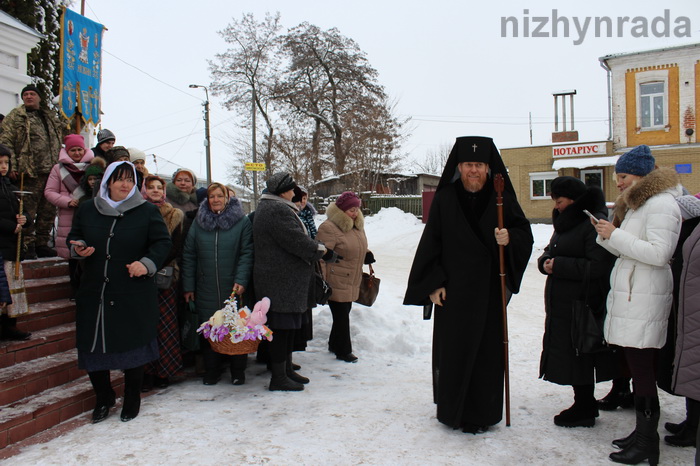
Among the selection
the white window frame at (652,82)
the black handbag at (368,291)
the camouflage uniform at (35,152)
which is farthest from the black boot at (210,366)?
the white window frame at (652,82)

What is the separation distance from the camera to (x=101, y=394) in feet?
11.9

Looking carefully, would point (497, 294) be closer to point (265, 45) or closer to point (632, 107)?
point (632, 107)

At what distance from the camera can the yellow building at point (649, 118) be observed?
22.1 metres

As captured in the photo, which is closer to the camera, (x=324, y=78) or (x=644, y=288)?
(x=644, y=288)

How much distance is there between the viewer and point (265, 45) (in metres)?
30.8

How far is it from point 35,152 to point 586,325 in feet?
19.9

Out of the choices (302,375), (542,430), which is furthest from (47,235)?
(542,430)

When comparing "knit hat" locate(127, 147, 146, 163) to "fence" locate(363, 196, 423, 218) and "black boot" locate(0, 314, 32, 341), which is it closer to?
"black boot" locate(0, 314, 32, 341)

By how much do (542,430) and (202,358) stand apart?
3021 mm

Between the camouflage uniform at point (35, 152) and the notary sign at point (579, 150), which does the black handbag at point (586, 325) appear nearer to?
the camouflage uniform at point (35, 152)

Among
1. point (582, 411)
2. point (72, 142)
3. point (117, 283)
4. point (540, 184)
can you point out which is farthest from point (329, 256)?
point (540, 184)

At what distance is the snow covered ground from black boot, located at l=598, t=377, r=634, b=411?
7 cm

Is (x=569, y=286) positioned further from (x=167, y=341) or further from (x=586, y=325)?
(x=167, y=341)

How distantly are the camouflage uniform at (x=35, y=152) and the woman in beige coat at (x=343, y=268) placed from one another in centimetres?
336
